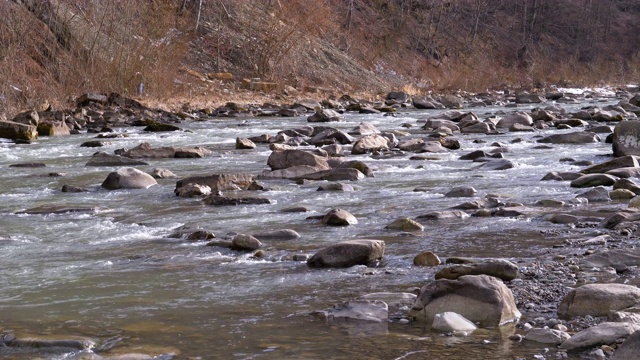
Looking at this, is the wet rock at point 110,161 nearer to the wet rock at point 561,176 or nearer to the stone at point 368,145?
the stone at point 368,145

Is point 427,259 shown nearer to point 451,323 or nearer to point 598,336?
point 451,323

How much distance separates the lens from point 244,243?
18.6ft

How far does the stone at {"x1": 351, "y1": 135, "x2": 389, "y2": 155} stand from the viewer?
39.9ft

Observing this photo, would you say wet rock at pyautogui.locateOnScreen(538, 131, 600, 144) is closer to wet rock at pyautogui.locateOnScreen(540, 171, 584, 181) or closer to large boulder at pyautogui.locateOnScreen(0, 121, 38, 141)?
wet rock at pyautogui.locateOnScreen(540, 171, 584, 181)

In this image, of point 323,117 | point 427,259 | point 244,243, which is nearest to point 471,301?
point 427,259

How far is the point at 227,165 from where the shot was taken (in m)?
11.0

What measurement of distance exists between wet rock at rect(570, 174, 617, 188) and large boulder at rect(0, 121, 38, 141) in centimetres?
902

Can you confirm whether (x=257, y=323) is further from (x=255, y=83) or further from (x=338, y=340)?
(x=255, y=83)

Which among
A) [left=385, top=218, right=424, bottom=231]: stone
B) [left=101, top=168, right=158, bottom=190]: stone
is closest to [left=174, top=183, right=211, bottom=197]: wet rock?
[left=101, top=168, right=158, bottom=190]: stone

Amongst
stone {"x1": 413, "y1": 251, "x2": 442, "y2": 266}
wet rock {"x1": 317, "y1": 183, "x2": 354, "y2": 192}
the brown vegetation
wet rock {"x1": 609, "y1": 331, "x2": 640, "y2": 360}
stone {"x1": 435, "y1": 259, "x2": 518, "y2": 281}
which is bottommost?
wet rock {"x1": 317, "y1": 183, "x2": 354, "y2": 192}

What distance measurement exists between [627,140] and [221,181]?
17.2 feet

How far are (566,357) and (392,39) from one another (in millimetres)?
38610

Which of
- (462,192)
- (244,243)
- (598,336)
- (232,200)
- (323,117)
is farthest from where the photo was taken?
(323,117)

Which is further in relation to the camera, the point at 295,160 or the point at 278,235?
the point at 295,160
